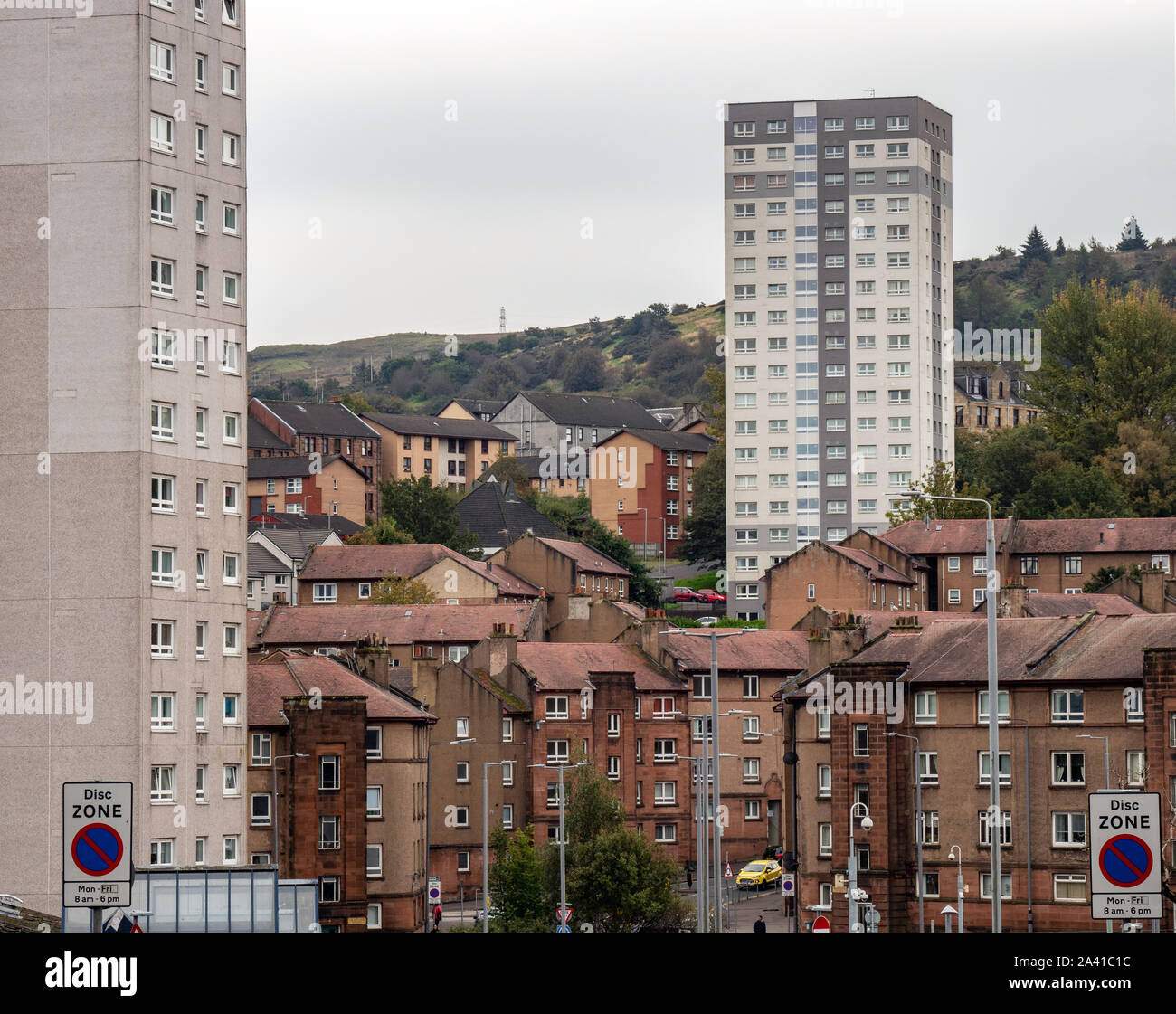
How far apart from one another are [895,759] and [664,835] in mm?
32610

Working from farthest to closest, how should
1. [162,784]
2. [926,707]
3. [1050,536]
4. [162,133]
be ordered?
[1050,536], [162,133], [162,784], [926,707]

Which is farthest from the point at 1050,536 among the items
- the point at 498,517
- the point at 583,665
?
the point at 498,517

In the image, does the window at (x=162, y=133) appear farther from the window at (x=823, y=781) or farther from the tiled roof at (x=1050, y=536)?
the tiled roof at (x=1050, y=536)

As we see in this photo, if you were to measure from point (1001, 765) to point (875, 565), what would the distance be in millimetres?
62261

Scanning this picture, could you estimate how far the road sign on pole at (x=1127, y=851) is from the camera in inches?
716

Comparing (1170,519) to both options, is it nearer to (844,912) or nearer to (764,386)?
(764,386)

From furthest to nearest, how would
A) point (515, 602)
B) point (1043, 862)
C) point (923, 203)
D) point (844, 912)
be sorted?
point (923, 203), point (515, 602), point (844, 912), point (1043, 862)

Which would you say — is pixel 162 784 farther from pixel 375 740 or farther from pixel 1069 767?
pixel 1069 767

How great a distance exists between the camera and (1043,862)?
75.8 m

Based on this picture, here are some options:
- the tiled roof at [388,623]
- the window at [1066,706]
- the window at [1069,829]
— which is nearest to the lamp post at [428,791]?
the tiled roof at [388,623]

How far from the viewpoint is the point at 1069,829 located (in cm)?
7594

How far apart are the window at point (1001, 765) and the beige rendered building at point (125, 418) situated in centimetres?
2957
